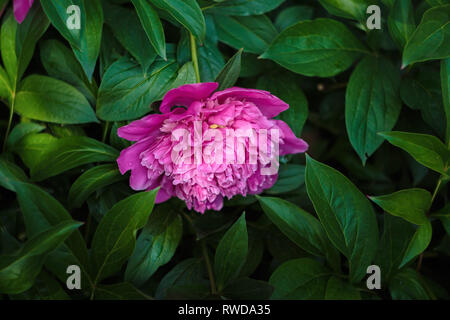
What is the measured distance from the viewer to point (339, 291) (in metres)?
0.70

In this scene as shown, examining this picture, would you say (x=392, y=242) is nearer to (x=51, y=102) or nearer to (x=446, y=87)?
(x=446, y=87)

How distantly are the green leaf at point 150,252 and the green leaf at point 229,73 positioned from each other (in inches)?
10.1

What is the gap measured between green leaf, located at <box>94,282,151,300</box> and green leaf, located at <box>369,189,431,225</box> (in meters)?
0.36

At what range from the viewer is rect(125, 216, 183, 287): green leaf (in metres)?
0.74

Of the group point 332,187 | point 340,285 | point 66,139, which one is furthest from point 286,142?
point 66,139

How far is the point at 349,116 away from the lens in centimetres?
77

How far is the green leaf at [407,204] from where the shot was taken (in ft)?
2.22

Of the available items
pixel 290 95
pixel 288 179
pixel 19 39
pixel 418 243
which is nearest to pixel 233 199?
pixel 288 179

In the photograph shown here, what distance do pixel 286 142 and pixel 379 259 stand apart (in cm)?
23

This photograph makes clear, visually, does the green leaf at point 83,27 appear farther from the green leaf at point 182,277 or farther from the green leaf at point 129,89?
the green leaf at point 182,277

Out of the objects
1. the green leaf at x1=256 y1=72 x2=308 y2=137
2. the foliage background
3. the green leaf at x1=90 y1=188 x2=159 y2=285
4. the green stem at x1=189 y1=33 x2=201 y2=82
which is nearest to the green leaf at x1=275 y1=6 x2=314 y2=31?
the foliage background

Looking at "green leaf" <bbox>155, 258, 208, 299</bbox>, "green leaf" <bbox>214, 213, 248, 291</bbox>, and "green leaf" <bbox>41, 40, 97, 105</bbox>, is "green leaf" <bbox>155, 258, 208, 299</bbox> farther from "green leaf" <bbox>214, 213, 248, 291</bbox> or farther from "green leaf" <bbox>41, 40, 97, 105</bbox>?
"green leaf" <bbox>41, 40, 97, 105</bbox>
